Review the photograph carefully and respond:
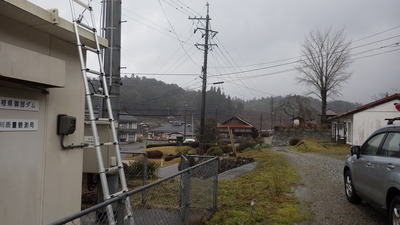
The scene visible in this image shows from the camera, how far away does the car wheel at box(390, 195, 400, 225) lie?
469 centimetres

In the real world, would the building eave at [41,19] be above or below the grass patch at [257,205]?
above

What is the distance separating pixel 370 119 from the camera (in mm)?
25875

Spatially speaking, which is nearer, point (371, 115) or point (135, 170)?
point (135, 170)

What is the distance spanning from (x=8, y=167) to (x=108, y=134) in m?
2.05

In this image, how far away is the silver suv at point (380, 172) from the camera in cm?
487

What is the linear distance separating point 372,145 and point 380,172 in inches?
38.5

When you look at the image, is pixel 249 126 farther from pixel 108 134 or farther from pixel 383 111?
pixel 108 134

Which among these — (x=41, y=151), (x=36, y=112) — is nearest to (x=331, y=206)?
(x=41, y=151)

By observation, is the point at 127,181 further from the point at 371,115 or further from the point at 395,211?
the point at 371,115

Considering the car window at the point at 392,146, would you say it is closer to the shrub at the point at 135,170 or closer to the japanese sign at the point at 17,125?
the japanese sign at the point at 17,125

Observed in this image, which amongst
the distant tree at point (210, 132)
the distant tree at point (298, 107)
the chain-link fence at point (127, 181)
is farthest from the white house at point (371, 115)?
the distant tree at point (298, 107)

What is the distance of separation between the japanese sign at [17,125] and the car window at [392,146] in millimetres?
5177

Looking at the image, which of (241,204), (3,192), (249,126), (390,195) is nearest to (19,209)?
(3,192)

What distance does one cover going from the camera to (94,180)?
598 cm
